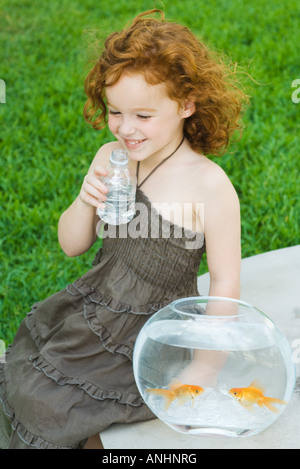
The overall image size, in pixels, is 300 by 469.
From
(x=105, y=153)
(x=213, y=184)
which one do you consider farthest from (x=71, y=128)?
(x=213, y=184)

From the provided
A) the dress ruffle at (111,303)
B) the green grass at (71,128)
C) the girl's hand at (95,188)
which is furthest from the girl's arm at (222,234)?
the green grass at (71,128)

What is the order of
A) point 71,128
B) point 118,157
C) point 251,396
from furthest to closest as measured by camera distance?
point 71,128, point 118,157, point 251,396

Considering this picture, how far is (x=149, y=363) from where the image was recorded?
179cm

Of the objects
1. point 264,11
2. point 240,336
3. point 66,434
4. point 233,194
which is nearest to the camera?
point 240,336

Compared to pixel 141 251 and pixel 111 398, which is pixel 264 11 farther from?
pixel 111 398

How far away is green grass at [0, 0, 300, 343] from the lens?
3.31m

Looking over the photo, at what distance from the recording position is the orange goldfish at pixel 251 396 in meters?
1.76

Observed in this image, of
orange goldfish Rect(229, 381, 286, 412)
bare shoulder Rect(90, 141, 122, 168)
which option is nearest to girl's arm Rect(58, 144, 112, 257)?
bare shoulder Rect(90, 141, 122, 168)

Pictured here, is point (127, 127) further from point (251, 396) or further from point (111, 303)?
point (251, 396)

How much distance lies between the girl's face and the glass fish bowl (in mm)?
478

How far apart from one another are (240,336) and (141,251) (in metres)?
0.47

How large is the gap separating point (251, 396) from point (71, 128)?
110 inches

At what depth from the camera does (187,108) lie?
2018 mm
